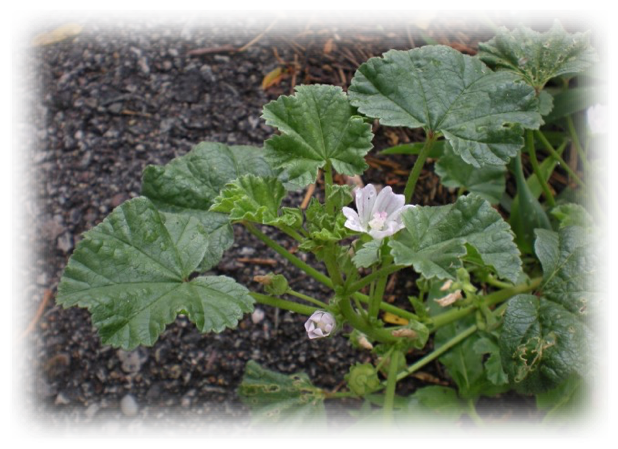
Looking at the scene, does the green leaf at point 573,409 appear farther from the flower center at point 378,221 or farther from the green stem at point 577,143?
the flower center at point 378,221

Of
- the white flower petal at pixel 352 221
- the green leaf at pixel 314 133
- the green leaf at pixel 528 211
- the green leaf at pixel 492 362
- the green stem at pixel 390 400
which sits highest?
the green leaf at pixel 314 133

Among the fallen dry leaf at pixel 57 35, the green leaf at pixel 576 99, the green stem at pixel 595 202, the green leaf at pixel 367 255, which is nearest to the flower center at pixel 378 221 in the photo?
the green leaf at pixel 367 255

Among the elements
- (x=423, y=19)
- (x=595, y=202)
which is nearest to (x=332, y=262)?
(x=595, y=202)

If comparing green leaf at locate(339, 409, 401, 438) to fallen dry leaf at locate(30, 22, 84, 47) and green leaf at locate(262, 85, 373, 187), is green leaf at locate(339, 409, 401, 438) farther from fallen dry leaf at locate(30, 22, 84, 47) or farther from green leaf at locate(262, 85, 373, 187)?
fallen dry leaf at locate(30, 22, 84, 47)

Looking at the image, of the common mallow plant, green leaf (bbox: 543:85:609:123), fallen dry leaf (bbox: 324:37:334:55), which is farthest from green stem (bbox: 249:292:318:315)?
fallen dry leaf (bbox: 324:37:334:55)

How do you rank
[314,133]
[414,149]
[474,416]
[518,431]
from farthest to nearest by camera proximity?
[414,149] < [474,416] < [518,431] < [314,133]

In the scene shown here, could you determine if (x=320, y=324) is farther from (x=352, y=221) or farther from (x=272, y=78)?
(x=272, y=78)
